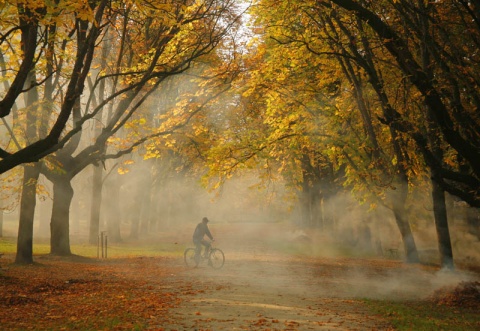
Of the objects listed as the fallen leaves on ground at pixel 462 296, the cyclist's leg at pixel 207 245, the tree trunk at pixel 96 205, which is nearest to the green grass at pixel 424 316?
the fallen leaves on ground at pixel 462 296

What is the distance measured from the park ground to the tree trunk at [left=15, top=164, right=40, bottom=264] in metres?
0.52

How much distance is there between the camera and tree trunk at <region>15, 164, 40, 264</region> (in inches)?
696

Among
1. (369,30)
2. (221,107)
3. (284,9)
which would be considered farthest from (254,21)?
(221,107)

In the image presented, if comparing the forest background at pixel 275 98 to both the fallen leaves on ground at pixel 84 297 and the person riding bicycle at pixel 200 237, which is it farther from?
the fallen leaves on ground at pixel 84 297

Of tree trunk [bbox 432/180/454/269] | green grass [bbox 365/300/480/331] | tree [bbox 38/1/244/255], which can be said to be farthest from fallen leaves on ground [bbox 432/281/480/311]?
tree [bbox 38/1/244/255]

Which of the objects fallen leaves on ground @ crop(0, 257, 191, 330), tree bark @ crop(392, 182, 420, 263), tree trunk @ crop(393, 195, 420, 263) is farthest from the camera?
tree trunk @ crop(393, 195, 420, 263)

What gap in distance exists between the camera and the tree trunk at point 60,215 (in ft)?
67.6

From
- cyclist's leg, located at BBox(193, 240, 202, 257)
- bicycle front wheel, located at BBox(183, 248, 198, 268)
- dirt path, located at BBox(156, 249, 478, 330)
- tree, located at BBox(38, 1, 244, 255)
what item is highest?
tree, located at BBox(38, 1, 244, 255)

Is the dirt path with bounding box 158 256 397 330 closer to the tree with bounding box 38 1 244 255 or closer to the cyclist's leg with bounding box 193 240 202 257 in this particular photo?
the cyclist's leg with bounding box 193 240 202 257

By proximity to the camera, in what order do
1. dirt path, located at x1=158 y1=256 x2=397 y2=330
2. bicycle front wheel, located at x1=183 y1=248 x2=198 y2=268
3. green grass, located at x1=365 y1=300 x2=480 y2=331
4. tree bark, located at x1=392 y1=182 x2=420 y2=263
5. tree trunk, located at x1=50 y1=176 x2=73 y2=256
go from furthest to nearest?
tree trunk, located at x1=50 y1=176 x2=73 y2=256
tree bark, located at x1=392 y1=182 x2=420 y2=263
bicycle front wheel, located at x1=183 y1=248 x2=198 y2=268
green grass, located at x1=365 y1=300 x2=480 y2=331
dirt path, located at x1=158 y1=256 x2=397 y2=330

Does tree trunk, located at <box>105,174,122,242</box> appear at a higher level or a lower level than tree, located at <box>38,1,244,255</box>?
lower

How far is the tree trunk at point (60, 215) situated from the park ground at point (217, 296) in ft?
2.30

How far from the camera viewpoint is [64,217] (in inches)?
820

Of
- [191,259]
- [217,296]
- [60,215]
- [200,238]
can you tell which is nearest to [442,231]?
[200,238]
